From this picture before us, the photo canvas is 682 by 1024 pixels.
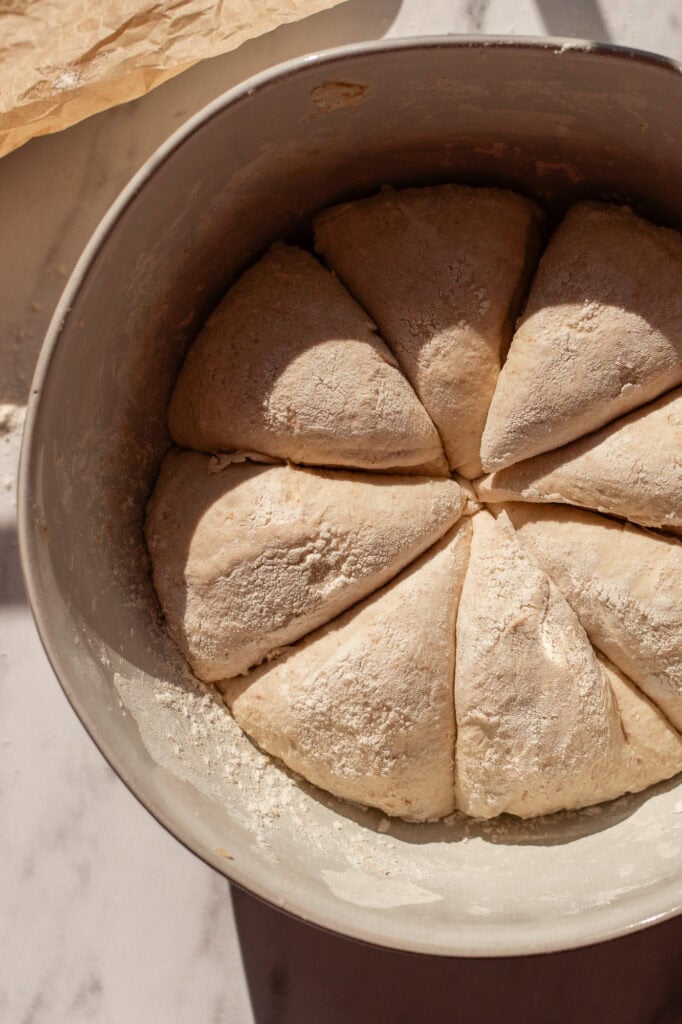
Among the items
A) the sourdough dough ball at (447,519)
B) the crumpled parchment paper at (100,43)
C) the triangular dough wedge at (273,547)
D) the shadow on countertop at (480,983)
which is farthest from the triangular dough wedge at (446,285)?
the shadow on countertop at (480,983)

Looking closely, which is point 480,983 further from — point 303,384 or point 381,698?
point 303,384

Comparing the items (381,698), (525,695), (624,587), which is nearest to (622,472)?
(624,587)

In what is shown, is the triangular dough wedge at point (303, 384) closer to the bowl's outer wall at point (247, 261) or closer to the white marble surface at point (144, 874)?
the bowl's outer wall at point (247, 261)

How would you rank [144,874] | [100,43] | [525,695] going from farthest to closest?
[144,874], [100,43], [525,695]

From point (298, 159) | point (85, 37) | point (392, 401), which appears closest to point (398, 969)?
point (392, 401)

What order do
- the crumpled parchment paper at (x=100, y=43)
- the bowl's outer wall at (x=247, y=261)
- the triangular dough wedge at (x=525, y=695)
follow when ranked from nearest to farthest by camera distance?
the bowl's outer wall at (x=247, y=261)
the triangular dough wedge at (x=525, y=695)
the crumpled parchment paper at (x=100, y=43)

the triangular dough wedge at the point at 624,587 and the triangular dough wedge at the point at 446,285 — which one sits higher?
the triangular dough wedge at the point at 446,285
